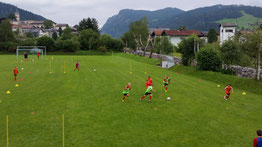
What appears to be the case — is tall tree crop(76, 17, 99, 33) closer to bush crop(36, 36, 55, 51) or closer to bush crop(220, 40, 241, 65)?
bush crop(36, 36, 55, 51)

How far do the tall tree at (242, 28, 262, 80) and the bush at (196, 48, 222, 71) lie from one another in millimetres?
7553

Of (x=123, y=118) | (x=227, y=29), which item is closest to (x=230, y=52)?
(x=123, y=118)

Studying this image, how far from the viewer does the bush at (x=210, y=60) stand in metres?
38.6

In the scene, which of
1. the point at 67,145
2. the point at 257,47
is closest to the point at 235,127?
the point at 67,145

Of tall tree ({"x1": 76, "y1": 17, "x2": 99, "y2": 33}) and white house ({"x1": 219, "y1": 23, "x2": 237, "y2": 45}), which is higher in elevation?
tall tree ({"x1": 76, "y1": 17, "x2": 99, "y2": 33})

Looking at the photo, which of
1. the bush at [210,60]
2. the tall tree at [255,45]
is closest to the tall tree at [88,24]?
the bush at [210,60]

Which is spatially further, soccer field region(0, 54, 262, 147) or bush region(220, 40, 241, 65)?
bush region(220, 40, 241, 65)

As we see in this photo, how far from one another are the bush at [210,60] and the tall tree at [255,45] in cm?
755

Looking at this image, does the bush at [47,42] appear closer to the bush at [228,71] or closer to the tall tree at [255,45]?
the bush at [228,71]

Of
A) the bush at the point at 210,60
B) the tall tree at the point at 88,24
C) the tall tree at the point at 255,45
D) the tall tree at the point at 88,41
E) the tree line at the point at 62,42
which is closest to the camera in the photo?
the tall tree at the point at 255,45

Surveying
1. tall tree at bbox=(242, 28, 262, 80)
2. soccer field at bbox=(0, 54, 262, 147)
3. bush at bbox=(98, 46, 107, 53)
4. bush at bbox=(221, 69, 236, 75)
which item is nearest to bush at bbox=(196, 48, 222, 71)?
bush at bbox=(221, 69, 236, 75)

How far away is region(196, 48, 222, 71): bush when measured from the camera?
38562 millimetres

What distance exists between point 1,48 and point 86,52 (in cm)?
3373

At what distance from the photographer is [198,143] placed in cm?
1228
